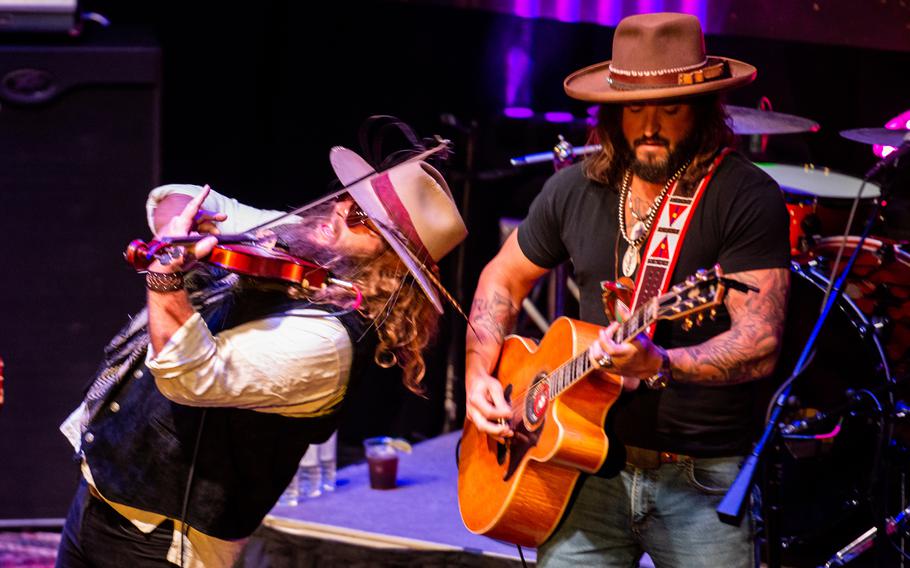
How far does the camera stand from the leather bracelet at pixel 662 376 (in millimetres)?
2625

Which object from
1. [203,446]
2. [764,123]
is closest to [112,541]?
[203,446]

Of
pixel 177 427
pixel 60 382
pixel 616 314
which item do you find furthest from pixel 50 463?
pixel 616 314

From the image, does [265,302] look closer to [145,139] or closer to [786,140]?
[145,139]

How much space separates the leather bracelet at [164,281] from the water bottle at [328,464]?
2.23 meters

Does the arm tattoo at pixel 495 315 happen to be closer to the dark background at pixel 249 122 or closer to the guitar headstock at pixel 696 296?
the guitar headstock at pixel 696 296

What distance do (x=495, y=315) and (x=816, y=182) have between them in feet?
5.69

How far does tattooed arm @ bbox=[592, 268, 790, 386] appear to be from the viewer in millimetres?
2643

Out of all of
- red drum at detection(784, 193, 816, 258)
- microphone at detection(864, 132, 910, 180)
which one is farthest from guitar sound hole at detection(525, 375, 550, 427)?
red drum at detection(784, 193, 816, 258)

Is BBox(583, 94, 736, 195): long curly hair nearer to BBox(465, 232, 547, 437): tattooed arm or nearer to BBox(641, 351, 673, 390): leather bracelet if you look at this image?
BBox(465, 232, 547, 437): tattooed arm

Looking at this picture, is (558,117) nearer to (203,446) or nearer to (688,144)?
(688,144)

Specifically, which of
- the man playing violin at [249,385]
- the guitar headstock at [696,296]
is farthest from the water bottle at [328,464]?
the guitar headstock at [696,296]

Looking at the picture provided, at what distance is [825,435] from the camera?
4.46 metres

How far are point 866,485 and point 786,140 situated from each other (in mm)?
1461

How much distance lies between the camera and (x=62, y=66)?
4.62 m
